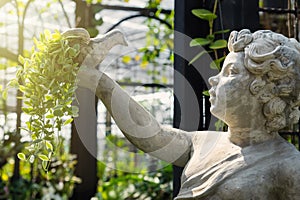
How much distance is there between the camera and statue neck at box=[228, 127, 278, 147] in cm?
139

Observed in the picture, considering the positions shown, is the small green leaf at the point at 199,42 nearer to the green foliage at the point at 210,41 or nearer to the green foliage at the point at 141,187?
the green foliage at the point at 210,41

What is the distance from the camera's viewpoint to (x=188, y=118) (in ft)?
6.03

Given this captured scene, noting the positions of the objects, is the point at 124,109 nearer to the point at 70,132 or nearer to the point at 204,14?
the point at 204,14

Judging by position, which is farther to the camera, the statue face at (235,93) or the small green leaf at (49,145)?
the small green leaf at (49,145)

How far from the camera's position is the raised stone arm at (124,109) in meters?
1.49

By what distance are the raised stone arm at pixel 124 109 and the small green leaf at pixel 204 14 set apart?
0.41 meters

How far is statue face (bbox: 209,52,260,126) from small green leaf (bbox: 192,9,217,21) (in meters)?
0.48

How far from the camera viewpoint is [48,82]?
148 centimetres

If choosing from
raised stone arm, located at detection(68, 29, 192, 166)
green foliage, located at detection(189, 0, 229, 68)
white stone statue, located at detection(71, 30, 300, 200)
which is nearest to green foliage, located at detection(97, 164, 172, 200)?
green foliage, located at detection(189, 0, 229, 68)

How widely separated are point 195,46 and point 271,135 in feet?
1.93

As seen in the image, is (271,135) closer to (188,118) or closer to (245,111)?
(245,111)

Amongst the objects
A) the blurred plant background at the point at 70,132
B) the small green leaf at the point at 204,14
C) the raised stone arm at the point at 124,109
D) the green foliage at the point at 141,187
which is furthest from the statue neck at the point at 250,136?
the green foliage at the point at 141,187

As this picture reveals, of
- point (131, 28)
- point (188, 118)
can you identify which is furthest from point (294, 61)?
point (131, 28)

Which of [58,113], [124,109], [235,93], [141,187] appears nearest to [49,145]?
[58,113]
